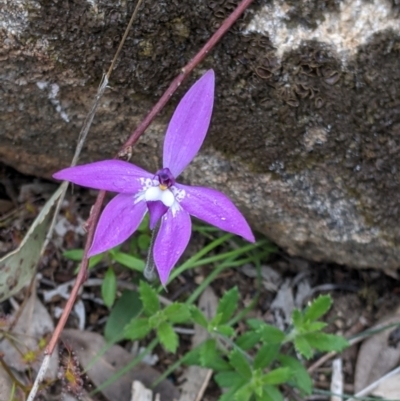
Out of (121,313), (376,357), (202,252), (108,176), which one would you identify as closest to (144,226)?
(202,252)

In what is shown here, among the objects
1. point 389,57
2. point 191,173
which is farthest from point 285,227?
point 389,57

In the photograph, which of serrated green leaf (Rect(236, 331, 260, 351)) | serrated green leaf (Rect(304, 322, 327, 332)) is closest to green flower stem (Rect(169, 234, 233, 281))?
serrated green leaf (Rect(236, 331, 260, 351))

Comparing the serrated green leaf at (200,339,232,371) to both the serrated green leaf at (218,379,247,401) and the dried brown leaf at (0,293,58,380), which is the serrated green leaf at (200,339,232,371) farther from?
the dried brown leaf at (0,293,58,380)

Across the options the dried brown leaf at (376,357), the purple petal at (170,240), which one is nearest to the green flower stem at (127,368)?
the dried brown leaf at (376,357)

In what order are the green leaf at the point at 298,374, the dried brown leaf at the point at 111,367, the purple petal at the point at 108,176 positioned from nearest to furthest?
the purple petal at the point at 108,176, the green leaf at the point at 298,374, the dried brown leaf at the point at 111,367

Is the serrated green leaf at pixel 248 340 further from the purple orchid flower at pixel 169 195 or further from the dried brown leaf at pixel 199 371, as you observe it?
the purple orchid flower at pixel 169 195

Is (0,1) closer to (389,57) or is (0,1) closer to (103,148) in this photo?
(103,148)

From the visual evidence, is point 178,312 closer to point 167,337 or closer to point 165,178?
point 167,337
